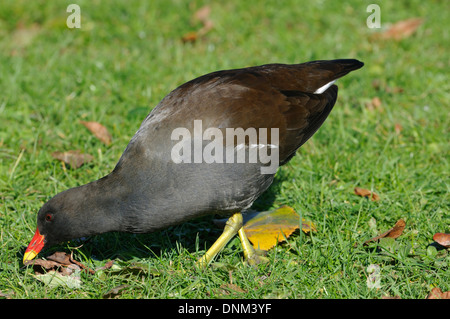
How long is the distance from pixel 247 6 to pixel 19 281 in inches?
179

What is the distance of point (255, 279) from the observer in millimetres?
3080

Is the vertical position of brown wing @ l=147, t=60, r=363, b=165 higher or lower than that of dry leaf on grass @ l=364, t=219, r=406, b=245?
higher

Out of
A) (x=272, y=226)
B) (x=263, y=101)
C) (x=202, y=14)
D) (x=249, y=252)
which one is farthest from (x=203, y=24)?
(x=249, y=252)

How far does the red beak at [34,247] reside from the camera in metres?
3.10

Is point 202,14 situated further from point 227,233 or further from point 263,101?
point 227,233

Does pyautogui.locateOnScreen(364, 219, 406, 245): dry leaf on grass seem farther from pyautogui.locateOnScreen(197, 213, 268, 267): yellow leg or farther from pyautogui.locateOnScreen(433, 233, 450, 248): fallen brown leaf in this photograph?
pyautogui.locateOnScreen(197, 213, 268, 267): yellow leg

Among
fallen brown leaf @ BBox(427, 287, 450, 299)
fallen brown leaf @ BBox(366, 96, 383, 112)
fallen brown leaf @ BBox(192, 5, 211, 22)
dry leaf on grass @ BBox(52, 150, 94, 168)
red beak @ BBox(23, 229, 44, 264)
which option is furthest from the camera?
fallen brown leaf @ BBox(192, 5, 211, 22)

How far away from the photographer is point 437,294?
284 centimetres

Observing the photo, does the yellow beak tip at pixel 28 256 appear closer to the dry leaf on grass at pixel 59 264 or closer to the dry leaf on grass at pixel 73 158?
the dry leaf on grass at pixel 59 264

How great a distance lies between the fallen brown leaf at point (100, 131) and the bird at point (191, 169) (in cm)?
122

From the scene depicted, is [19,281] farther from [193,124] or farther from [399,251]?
[399,251]

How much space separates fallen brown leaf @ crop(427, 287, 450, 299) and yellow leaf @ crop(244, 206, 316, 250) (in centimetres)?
82

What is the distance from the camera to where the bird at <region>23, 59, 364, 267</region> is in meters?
3.02

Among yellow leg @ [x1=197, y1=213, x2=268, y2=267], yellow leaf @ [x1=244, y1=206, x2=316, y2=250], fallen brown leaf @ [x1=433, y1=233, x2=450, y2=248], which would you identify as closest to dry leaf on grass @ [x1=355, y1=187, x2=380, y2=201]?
yellow leaf @ [x1=244, y1=206, x2=316, y2=250]
